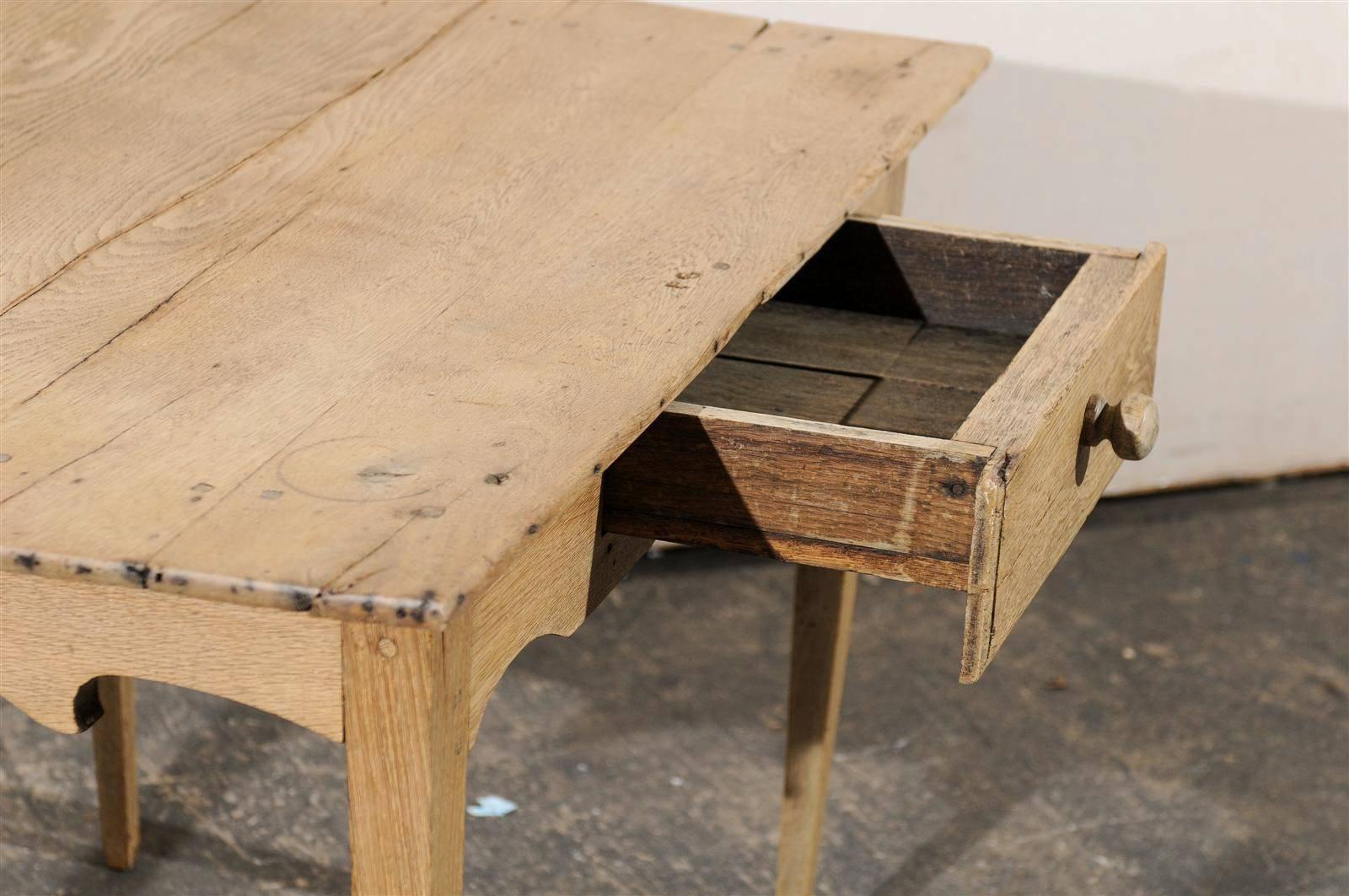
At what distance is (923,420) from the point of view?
1392 millimetres

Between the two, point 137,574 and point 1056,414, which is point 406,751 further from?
point 1056,414

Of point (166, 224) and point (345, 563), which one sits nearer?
point (345, 563)

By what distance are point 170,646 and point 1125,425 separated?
66cm

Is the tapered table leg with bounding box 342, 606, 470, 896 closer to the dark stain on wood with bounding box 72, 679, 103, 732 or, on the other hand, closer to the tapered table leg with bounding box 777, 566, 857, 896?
the dark stain on wood with bounding box 72, 679, 103, 732

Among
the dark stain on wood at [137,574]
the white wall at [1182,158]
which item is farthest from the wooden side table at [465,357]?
the white wall at [1182,158]

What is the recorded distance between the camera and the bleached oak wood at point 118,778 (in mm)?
1903

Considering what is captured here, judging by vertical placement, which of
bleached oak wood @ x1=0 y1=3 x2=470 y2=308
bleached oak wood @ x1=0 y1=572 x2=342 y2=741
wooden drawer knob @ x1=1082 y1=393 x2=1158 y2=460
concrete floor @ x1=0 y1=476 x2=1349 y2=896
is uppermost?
bleached oak wood @ x1=0 y1=3 x2=470 y2=308

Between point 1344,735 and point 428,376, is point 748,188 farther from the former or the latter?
point 1344,735

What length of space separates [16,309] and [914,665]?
1564 millimetres

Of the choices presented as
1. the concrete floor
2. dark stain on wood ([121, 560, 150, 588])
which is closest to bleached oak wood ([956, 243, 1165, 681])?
dark stain on wood ([121, 560, 150, 588])

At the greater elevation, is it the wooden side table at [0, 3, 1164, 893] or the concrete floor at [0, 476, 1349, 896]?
the wooden side table at [0, 3, 1164, 893]

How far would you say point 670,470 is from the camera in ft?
3.82

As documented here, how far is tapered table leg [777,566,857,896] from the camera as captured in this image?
5.83 feet

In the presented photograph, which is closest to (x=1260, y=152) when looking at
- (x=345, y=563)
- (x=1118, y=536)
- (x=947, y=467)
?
(x=1118, y=536)
